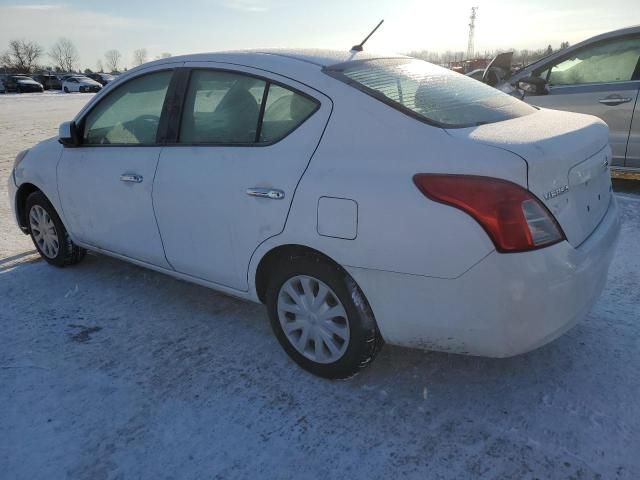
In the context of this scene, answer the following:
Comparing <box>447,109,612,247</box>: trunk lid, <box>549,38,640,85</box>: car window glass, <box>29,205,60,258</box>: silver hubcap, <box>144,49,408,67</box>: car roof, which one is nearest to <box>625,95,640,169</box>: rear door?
<box>549,38,640,85</box>: car window glass

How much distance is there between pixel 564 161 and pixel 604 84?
446 cm

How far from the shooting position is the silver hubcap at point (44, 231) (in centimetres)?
419

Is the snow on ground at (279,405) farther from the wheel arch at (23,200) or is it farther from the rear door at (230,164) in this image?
the wheel arch at (23,200)

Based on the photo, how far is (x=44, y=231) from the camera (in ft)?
Answer: 14.0

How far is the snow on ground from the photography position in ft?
6.97

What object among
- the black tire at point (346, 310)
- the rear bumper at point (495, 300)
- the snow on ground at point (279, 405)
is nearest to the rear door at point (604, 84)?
the snow on ground at point (279, 405)

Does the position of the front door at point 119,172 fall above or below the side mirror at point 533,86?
below

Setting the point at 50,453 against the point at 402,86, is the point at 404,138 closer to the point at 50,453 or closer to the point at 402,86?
the point at 402,86

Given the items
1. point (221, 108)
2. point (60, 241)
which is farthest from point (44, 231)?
point (221, 108)

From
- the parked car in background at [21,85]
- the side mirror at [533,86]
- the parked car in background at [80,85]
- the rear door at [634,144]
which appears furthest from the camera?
the parked car in background at [21,85]

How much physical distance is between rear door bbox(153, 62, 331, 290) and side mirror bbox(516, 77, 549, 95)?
178 inches

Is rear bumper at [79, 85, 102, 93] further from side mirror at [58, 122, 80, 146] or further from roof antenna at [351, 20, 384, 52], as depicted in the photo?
roof antenna at [351, 20, 384, 52]

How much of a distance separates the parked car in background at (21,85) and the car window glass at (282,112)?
48577mm

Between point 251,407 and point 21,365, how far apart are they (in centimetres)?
137
